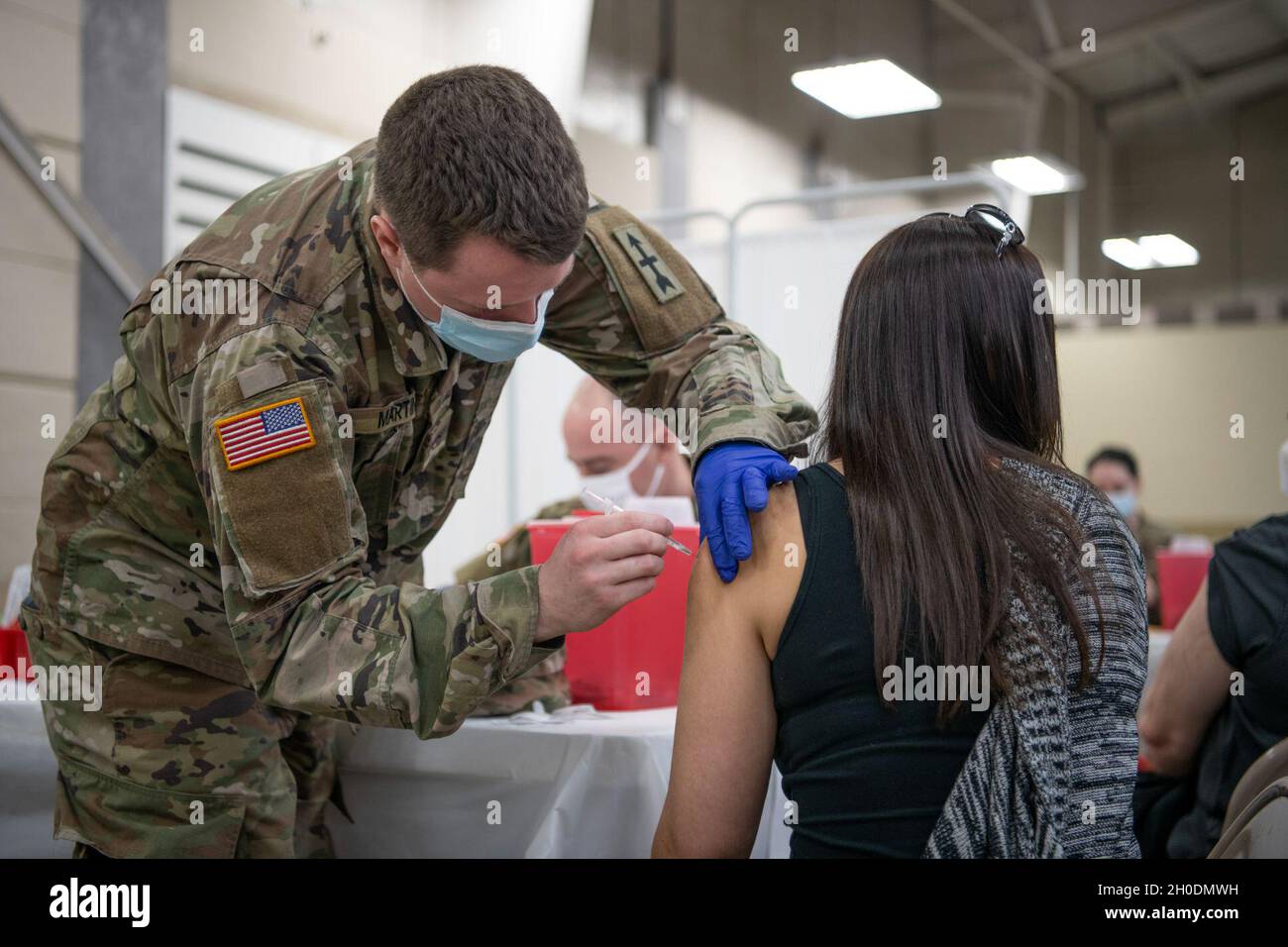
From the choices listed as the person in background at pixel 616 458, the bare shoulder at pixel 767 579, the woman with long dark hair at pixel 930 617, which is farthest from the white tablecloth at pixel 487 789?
the person in background at pixel 616 458

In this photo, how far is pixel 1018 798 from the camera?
3.27 feet

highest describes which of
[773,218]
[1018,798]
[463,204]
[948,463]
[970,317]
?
[773,218]

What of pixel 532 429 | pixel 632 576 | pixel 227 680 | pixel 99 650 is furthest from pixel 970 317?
pixel 532 429

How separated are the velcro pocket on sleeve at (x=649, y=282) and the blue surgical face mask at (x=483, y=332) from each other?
0.23 m

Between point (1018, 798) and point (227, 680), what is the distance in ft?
2.91

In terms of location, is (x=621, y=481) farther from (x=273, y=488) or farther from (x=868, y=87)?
(x=868, y=87)

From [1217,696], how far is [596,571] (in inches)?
Result: 46.1

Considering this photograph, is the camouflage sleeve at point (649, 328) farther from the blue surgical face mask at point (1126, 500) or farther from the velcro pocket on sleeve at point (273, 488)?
the blue surgical face mask at point (1126, 500)

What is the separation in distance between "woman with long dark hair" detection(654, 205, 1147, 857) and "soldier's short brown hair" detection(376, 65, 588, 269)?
304 millimetres

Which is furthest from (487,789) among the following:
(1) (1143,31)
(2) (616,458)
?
(1) (1143,31)

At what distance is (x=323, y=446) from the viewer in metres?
1.08

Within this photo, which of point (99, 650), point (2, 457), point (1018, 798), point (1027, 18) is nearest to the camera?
point (1018, 798)

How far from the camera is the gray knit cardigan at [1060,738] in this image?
3.27 feet

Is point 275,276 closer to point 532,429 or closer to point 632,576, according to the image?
point 632,576
